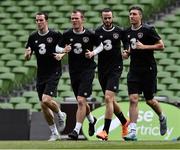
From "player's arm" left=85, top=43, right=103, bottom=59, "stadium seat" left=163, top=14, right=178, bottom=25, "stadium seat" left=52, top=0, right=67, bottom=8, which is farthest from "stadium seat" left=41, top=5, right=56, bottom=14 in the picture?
"player's arm" left=85, top=43, right=103, bottom=59

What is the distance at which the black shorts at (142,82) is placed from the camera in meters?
12.3

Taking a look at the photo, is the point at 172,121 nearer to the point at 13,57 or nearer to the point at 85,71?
the point at 85,71

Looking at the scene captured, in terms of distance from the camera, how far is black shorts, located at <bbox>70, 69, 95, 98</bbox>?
485 inches

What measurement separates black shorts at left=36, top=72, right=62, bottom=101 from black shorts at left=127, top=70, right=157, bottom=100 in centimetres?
128

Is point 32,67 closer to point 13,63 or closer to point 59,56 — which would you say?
point 13,63

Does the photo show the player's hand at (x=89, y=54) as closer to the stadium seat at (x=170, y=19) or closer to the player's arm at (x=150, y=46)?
the player's arm at (x=150, y=46)

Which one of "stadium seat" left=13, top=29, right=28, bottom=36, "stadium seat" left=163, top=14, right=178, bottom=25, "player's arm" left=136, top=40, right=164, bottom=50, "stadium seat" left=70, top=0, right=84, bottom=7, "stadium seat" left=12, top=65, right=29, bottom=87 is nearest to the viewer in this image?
"player's arm" left=136, top=40, right=164, bottom=50

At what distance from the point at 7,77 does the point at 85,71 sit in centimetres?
576

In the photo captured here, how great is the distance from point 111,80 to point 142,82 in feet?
1.65

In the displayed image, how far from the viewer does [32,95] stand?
56.9 feet

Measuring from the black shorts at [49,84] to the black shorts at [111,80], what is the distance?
2.52 ft

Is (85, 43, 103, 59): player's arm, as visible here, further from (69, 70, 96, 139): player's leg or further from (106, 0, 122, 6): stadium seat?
(106, 0, 122, 6): stadium seat

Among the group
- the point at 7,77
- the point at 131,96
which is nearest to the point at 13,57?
the point at 7,77

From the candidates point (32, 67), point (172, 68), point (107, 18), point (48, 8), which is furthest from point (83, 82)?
point (48, 8)
